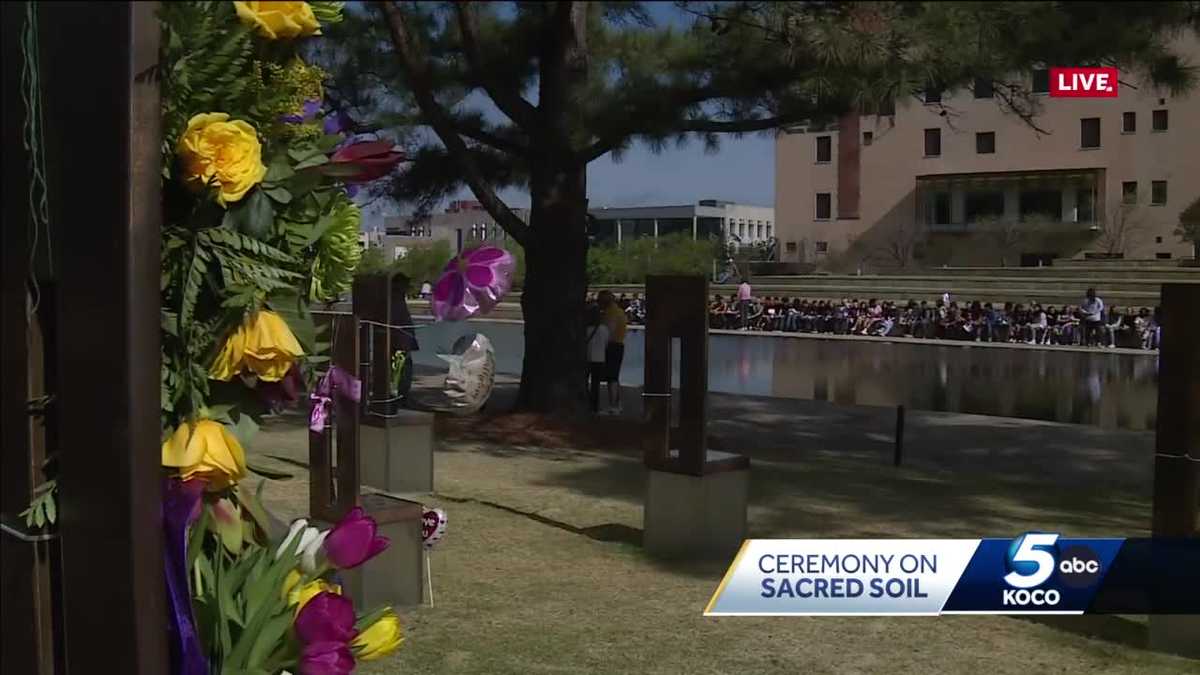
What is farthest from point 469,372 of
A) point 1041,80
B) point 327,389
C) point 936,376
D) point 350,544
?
point 936,376

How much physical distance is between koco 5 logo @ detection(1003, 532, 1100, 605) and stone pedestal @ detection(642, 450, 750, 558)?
252 centimetres

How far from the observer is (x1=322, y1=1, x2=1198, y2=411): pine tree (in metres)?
2.20

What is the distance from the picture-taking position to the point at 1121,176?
47.4ft

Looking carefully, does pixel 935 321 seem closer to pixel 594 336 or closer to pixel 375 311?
pixel 594 336

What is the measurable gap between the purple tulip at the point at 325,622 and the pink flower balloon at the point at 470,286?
2.74 ft

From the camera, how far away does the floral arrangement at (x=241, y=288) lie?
7.31ft

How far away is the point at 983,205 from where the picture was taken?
3456 centimetres

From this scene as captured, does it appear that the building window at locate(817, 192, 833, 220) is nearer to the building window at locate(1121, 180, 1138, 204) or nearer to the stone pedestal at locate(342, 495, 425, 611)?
the building window at locate(1121, 180, 1138, 204)

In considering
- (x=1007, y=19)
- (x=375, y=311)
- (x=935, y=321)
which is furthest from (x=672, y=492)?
(x=935, y=321)

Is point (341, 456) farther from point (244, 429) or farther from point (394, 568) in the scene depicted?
point (244, 429)

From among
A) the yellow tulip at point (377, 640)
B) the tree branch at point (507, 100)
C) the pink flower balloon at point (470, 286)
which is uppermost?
the tree branch at point (507, 100)

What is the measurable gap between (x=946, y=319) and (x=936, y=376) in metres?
A: 9.27

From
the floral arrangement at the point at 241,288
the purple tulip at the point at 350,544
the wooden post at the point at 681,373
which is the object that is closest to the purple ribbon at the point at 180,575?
the floral arrangement at the point at 241,288

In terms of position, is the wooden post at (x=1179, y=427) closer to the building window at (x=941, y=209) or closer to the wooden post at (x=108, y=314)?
the wooden post at (x=108, y=314)
